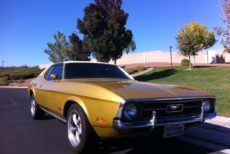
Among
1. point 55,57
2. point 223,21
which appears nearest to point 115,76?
point 223,21

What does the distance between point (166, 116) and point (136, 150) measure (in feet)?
3.50

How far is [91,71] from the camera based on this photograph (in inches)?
276

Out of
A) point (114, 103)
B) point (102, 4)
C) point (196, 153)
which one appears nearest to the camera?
point (114, 103)

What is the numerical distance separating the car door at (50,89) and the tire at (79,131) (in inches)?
33.3

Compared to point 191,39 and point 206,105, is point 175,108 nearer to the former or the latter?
point 206,105

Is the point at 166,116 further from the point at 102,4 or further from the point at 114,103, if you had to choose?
the point at 102,4

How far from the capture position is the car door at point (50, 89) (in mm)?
6695

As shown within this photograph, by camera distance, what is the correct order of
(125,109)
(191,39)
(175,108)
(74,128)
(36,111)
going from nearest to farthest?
(125,109) < (175,108) < (74,128) < (36,111) < (191,39)

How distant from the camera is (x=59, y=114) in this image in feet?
21.3

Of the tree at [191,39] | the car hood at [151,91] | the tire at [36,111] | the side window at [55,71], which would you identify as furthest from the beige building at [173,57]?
the car hood at [151,91]

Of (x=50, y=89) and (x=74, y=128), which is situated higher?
(x=50, y=89)

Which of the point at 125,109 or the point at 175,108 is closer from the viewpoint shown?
the point at 125,109

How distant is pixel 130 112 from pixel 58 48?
38944 mm

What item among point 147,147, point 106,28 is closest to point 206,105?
point 147,147
